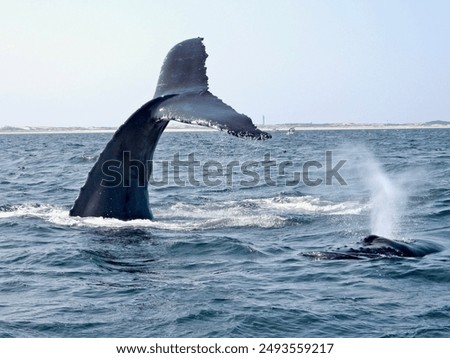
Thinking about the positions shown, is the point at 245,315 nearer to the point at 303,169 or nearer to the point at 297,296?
the point at 297,296

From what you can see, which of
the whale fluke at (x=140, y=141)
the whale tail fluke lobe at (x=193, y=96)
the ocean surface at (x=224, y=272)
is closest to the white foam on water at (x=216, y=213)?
the ocean surface at (x=224, y=272)

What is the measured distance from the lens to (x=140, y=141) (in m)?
10.5

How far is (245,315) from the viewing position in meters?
7.23

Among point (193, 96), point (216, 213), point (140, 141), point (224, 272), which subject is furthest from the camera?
point (216, 213)

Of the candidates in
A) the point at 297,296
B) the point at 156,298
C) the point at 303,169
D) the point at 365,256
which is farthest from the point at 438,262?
the point at 303,169

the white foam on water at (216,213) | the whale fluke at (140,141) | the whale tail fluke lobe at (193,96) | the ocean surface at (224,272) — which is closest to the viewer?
the ocean surface at (224,272)

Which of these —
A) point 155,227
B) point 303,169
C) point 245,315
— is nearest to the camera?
point 245,315

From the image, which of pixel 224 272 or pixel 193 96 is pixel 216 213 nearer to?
pixel 193 96

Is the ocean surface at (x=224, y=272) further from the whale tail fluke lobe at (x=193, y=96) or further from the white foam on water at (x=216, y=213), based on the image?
the whale tail fluke lobe at (x=193, y=96)

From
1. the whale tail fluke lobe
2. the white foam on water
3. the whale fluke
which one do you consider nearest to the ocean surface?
the white foam on water

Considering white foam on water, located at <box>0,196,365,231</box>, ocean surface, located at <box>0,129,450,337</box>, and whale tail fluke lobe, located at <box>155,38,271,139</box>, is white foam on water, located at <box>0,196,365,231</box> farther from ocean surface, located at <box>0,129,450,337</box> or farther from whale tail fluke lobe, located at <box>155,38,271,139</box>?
whale tail fluke lobe, located at <box>155,38,271,139</box>

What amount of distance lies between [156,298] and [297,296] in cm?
144

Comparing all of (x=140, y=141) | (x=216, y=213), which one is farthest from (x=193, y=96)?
(x=216, y=213)

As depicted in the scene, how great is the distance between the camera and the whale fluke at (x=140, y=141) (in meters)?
10.2
